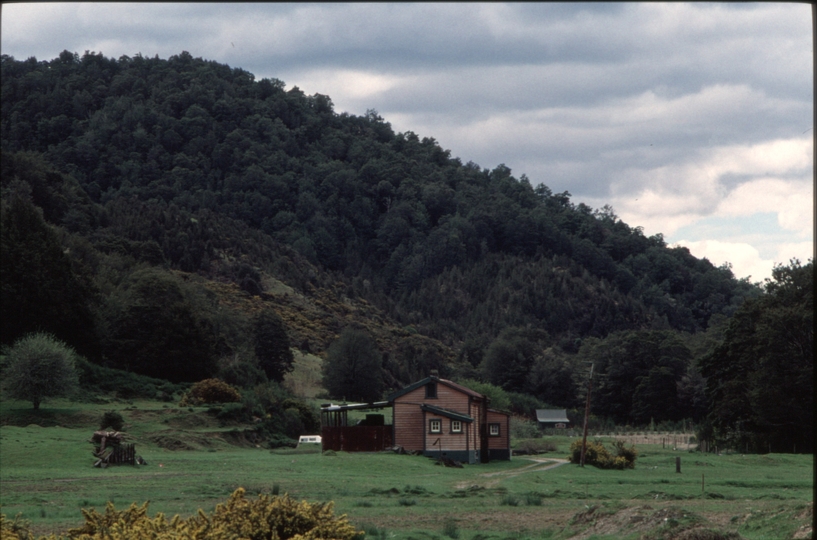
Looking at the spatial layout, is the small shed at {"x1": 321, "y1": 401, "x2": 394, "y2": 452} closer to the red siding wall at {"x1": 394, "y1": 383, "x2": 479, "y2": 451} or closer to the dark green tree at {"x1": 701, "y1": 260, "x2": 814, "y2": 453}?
the red siding wall at {"x1": 394, "y1": 383, "x2": 479, "y2": 451}

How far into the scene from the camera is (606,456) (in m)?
48.8

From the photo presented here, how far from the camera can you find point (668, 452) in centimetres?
6075

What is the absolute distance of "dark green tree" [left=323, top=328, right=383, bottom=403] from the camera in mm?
91000

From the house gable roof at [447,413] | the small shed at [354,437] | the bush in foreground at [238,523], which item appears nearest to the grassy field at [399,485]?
the small shed at [354,437]

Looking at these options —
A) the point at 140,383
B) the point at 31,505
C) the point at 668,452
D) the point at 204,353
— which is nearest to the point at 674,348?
the point at 668,452

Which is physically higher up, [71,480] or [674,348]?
[674,348]

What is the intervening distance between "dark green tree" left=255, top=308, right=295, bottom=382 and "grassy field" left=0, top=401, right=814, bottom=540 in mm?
31856

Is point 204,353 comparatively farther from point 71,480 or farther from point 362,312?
point 362,312

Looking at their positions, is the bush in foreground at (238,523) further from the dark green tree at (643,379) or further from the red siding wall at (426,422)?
the dark green tree at (643,379)

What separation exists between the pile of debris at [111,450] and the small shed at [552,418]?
6643cm

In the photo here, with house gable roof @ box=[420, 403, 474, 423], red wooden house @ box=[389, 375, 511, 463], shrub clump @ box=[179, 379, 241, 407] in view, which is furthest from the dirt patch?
shrub clump @ box=[179, 379, 241, 407]

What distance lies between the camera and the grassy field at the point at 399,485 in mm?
21531

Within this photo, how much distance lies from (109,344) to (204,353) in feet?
22.9

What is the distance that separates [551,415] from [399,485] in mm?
71586
